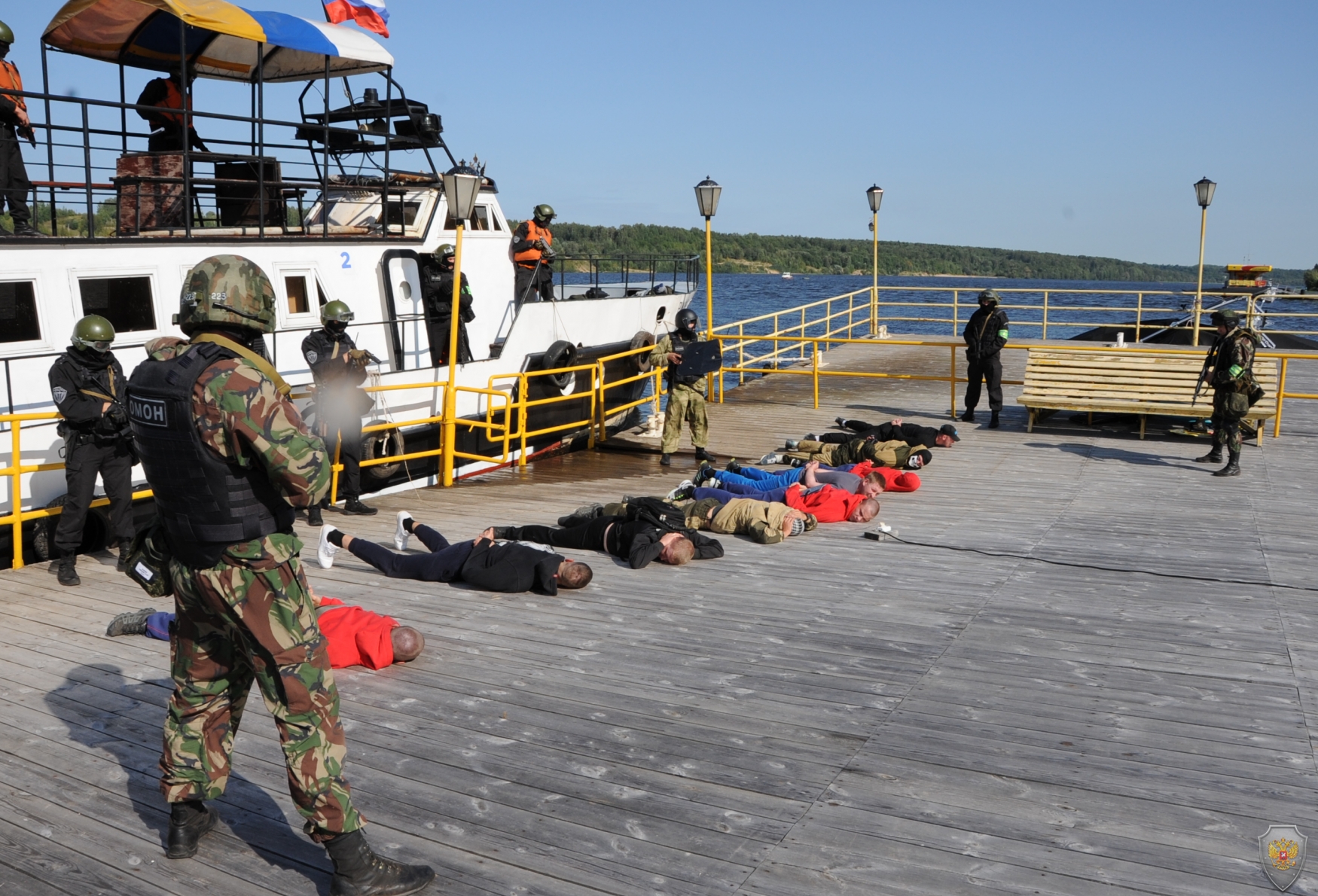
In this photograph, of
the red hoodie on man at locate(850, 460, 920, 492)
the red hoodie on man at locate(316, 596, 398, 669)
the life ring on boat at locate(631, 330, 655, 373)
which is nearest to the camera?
the red hoodie on man at locate(316, 596, 398, 669)

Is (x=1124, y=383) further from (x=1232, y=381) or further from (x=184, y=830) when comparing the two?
(x=184, y=830)

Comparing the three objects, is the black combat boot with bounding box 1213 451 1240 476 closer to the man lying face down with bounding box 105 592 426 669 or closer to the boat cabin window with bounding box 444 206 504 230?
the man lying face down with bounding box 105 592 426 669

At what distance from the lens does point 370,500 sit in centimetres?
1067

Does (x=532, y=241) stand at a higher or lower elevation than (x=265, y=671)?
higher

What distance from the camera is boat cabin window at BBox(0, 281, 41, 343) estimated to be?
29.7 ft

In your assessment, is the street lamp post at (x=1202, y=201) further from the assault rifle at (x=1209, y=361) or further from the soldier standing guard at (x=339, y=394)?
the soldier standing guard at (x=339, y=394)

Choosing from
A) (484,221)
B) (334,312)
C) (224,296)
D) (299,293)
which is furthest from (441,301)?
(224,296)

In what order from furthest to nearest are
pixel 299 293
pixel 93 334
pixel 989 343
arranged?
pixel 989 343
pixel 299 293
pixel 93 334

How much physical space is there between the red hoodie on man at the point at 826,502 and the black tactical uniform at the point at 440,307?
5664 millimetres

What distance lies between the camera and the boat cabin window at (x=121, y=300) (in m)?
9.57

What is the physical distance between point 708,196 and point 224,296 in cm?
1207

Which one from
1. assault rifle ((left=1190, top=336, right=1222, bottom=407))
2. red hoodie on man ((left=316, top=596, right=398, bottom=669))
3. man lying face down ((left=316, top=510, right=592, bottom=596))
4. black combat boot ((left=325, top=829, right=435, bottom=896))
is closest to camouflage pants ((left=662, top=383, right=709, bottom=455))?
man lying face down ((left=316, top=510, right=592, bottom=596))

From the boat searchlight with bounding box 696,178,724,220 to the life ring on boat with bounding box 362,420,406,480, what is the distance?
5.62 metres

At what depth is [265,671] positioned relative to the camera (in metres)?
3.34
